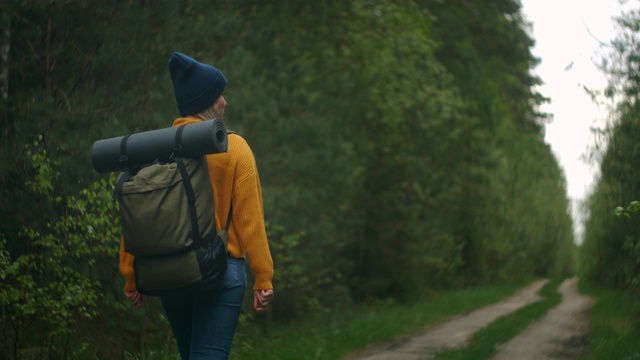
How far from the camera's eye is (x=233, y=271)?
382cm

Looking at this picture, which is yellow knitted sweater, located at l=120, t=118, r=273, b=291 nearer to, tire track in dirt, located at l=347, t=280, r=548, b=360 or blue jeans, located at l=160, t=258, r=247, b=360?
blue jeans, located at l=160, t=258, r=247, b=360

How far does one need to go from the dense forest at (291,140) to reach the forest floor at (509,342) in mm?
1549

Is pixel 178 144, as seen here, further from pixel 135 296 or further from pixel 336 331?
pixel 336 331

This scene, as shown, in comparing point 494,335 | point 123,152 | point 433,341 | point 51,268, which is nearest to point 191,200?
point 123,152

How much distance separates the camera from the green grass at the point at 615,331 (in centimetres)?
894

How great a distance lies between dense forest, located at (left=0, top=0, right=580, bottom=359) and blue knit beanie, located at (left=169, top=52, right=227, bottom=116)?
326cm

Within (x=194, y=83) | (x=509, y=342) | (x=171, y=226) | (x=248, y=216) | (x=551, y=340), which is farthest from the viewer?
(x=551, y=340)

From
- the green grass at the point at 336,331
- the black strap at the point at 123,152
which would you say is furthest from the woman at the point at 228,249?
the green grass at the point at 336,331

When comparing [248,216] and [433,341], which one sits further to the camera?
[433,341]

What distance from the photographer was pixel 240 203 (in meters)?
3.84

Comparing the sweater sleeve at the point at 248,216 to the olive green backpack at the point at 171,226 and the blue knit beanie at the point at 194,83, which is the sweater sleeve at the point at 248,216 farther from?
the blue knit beanie at the point at 194,83

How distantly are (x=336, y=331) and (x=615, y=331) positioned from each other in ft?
12.4

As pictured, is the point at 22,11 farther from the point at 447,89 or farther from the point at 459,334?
the point at 447,89

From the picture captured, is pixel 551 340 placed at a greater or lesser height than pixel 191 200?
lesser
